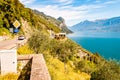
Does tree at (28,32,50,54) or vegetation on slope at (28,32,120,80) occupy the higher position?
tree at (28,32,50,54)

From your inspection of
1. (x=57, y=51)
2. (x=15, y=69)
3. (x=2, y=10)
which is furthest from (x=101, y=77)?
(x=2, y=10)

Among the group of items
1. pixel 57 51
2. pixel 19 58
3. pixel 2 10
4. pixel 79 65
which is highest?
pixel 2 10

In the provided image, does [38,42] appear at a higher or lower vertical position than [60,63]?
higher

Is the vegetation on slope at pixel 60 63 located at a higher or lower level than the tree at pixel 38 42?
lower

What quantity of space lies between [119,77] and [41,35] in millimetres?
18163

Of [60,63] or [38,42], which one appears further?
[60,63]

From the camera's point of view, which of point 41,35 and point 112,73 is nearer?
point 41,35

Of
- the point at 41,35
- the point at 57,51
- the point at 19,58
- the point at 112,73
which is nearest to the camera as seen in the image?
the point at 19,58

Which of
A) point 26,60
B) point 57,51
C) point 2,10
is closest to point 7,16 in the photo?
point 2,10

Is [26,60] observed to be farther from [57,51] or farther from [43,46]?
[57,51]

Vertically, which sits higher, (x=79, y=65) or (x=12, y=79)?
(x=12, y=79)

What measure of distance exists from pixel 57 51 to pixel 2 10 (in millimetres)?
25646

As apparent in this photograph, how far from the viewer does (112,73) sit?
4800cm

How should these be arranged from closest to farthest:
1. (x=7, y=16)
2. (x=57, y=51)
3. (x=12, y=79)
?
1. (x=12, y=79)
2. (x=57, y=51)
3. (x=7, y=16)
